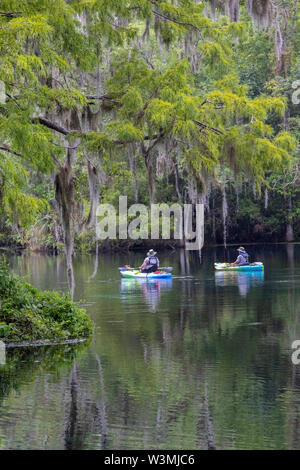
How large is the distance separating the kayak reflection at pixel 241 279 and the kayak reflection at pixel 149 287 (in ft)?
6.89

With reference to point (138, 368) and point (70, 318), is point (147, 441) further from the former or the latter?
point (70, 318)

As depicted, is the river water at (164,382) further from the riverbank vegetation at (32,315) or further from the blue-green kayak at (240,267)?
the blue-green kayak at (240,267)

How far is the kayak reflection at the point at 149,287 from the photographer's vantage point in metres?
27.0

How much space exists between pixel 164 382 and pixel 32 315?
14.3ft

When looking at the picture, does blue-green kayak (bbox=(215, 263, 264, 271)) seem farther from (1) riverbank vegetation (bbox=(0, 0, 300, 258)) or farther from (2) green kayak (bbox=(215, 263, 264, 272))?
(1) riverbank vegetation (bbox=(0, 0, 300, 258))

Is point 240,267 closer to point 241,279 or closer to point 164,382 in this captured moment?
point 241,279

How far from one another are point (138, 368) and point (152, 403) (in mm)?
2697

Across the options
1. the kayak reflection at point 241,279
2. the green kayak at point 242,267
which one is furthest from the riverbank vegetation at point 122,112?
the green kayak at point 242,267

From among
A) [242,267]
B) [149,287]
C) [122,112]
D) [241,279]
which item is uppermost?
[122,112]

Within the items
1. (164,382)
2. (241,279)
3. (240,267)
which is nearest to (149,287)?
(241,279)

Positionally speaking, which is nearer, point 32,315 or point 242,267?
point 32,315

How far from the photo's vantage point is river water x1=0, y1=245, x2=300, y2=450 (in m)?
9.58

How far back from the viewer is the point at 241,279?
33.6 meters
